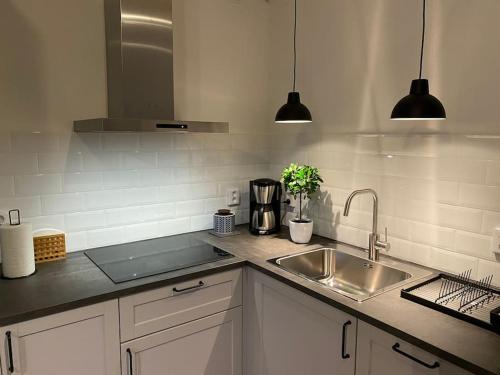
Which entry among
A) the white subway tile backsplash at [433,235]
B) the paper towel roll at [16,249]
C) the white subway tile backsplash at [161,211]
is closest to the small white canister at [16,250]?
the paper towel roll at [16,249]

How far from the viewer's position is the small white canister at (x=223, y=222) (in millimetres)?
2342

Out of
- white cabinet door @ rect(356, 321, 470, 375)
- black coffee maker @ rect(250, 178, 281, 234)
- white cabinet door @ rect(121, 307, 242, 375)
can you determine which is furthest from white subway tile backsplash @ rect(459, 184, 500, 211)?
white cabinet door @ rect(121, 307, 242, 375)

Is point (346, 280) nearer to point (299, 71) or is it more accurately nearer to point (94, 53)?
point (299, 71)

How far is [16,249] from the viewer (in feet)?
5.34

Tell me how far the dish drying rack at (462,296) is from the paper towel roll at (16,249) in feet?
4.94

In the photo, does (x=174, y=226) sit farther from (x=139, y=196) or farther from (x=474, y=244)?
(x=474, y=244)

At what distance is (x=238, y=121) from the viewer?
2543 millimetres

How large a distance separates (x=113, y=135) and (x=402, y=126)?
1.43 m

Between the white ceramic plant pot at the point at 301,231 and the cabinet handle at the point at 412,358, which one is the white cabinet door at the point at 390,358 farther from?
the white ceramic plant pot at the point at 301,231

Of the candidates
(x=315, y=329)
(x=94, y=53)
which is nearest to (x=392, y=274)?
(x=315, y=329)

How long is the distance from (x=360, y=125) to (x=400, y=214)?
0.50 m

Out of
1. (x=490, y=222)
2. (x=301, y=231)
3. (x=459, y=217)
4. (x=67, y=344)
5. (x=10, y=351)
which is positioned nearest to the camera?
(x=10, y=351)

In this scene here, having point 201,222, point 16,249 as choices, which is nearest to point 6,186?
point 16,249

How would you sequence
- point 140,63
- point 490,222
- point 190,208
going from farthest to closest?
1. point 190,208
2. point 140,63
3. point 490,222
